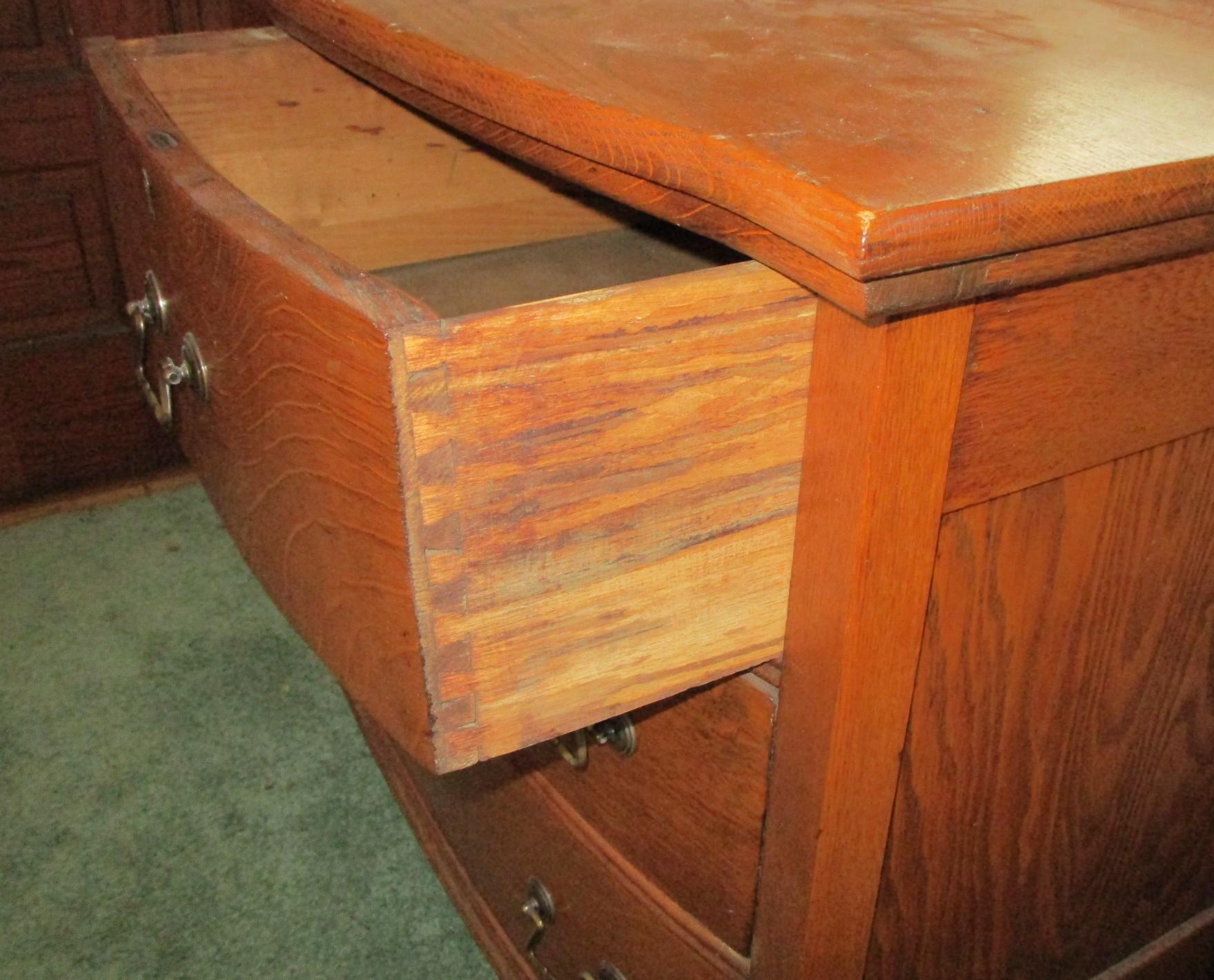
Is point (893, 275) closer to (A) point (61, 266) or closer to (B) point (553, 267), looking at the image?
(B) point (553, 267)

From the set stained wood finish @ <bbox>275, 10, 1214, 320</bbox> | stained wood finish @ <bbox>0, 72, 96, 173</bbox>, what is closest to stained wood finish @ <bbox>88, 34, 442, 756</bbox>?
stained wood finish @ <bbox>275, 10, 1214, 320</bbox>

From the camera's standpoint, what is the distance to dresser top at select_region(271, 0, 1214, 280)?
35cm

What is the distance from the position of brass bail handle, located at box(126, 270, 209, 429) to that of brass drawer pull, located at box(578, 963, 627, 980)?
1.31ft

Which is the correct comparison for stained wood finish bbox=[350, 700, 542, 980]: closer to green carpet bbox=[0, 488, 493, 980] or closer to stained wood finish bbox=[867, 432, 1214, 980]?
green carpet bbox=[0, 488, 493, 980]

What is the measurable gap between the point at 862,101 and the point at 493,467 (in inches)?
8.4

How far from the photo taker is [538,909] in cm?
74

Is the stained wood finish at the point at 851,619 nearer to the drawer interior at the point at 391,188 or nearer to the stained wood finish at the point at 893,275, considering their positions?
the stained wood finish at the point at 893,275

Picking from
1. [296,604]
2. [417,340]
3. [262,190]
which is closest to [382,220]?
[262,190]

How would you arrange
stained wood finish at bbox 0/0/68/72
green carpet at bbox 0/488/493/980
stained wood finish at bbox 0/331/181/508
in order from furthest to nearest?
stained wood finish at bbox 0/331/181/508 → stained wood finish at bbox 0/0/68/72 → green carpet at bbox 0/488/493/980

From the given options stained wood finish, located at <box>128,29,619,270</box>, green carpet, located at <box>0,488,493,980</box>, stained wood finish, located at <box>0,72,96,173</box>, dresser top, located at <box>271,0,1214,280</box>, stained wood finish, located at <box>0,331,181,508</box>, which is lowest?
green carpet, located at <box>0,488,493,980</box>

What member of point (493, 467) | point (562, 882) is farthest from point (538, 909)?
point (493, 467)

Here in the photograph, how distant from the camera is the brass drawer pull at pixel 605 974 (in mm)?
672

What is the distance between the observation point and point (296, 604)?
0.50 meters

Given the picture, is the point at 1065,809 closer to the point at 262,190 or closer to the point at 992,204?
the point at 992,204
